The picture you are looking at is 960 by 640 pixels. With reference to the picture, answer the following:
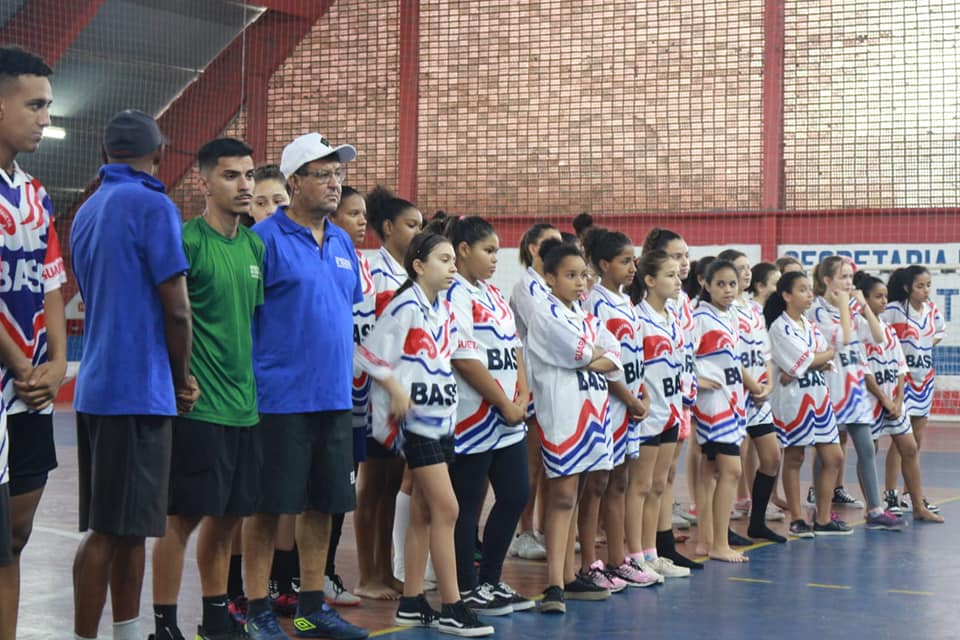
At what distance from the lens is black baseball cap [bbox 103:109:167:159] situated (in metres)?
3.75

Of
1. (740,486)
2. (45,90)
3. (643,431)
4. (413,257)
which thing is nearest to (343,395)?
(413,257)

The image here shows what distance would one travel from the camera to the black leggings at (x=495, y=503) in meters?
4.91

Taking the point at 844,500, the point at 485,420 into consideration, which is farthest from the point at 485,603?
the point at 844,500

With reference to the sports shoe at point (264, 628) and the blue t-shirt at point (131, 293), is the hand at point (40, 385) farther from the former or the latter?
the sports shoe at point (264, 628)

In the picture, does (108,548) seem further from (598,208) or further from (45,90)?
(598,208)

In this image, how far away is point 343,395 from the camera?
14.3 ft

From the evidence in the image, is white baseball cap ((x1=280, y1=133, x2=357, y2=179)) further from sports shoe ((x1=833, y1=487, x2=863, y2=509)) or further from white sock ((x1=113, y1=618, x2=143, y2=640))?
sports shoe ((x1=833, y1=487, x2=863, y2=509))

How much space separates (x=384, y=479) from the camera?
5426 millimetres

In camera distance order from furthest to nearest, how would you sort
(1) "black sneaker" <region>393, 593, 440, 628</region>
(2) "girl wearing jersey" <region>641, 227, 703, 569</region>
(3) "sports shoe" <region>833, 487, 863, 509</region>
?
(3) "sports shoe" <region>833, 487, 863, 509</region> < (2) "girl wearing jersey" <region>641, 227, 703, 569</region> < (1) "black sneaker" <region>393, 593, 440, 628</region>

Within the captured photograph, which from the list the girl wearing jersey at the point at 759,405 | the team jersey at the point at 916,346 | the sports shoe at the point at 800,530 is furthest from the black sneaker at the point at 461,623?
the team jersey at the point at 916,346

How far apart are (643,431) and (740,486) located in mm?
2734

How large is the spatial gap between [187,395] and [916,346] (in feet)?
20.4

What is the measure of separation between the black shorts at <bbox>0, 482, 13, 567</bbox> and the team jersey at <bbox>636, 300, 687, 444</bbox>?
3.30 meters

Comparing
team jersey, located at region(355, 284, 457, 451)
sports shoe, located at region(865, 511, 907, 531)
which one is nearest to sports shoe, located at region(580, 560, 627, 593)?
team jersey, located at region(355, 284, 457, 451)
